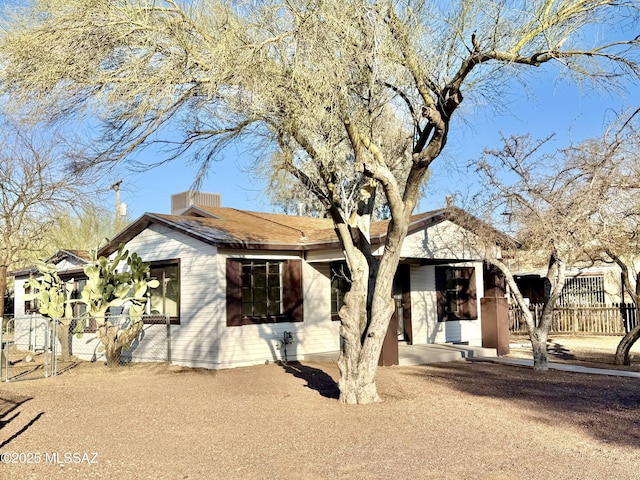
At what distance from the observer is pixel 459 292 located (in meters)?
18.1

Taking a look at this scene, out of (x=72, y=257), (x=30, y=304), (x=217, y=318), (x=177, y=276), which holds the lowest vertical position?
(x=217, y=318)

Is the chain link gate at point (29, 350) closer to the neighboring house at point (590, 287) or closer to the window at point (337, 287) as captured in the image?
the window at point (337, 287)

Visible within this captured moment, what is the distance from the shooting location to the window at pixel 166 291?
1452cm

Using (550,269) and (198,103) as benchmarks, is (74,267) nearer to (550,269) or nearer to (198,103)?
(198,103)

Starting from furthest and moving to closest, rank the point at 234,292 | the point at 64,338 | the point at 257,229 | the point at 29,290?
1. the point at 29,290
2. the point at 64,338
3. the point at 257,229
4. the point at 234,292

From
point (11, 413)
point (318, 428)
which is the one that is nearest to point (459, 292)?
point (318, 428)

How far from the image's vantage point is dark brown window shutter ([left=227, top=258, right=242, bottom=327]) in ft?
43.9

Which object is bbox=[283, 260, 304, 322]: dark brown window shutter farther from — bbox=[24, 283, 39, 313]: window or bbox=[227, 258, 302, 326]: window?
bbox=[24, 283, 39, 313]: window

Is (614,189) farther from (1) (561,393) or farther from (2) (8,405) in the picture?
(2) (8,405)

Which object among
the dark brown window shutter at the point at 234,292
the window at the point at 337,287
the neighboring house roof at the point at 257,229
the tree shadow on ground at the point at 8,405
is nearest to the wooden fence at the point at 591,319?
the window at the point at 337,287

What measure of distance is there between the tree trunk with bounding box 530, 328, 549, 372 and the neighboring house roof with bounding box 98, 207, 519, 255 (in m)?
2.11

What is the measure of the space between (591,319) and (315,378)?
14234mm

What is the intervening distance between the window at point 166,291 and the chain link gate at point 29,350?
95.8 inches

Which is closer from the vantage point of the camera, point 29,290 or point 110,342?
point 110,342
